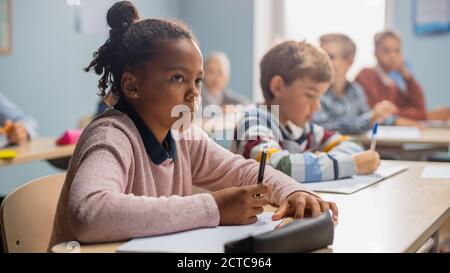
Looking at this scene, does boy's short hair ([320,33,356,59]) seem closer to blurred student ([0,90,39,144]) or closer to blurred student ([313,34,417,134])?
blurred student ([313,34,417,134])

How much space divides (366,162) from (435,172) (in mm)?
189

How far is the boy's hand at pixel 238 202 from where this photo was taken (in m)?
0.92

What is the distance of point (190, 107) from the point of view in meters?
1.04

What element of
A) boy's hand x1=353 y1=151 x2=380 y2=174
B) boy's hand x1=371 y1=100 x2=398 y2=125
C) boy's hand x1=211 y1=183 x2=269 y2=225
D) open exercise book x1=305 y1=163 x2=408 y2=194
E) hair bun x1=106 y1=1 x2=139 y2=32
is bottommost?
boy's hand x1=371 y1=100 x2=398 y2=125

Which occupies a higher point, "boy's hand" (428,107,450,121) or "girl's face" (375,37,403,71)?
"girl's face" (375,37,403,71)

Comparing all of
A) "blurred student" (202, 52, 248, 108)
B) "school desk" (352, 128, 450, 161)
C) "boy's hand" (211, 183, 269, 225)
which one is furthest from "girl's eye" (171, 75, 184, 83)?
"blurred student" (202, 52, 248, 108)

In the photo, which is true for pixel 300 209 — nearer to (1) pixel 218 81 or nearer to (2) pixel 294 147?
(2) pixel 294 147

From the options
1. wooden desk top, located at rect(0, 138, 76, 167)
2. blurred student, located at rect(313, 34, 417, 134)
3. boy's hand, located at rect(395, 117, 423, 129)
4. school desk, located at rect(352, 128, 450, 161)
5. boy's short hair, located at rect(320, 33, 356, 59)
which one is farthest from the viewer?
boy's hand, located at rect(395, 117, 423, 129)

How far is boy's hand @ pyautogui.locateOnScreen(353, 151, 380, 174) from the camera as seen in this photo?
151 cm

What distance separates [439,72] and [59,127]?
103 inches

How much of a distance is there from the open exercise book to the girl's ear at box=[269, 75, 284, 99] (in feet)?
1.10

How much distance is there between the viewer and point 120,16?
105 centimetres

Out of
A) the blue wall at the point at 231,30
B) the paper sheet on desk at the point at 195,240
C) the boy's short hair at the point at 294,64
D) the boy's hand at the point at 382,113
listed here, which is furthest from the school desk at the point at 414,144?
the blue wall at the point at 231,30

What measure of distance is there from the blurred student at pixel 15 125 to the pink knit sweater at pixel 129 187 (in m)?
1.49
